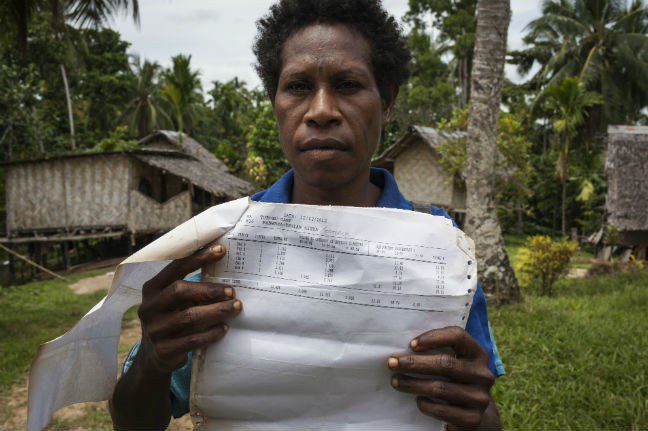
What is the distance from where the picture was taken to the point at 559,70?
20188 millimetres

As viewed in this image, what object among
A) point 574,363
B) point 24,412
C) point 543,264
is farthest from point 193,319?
point 543,264

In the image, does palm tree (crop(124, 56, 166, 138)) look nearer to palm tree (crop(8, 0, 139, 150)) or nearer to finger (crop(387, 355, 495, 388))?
palm tree (crop(8, 0, 139, 150))

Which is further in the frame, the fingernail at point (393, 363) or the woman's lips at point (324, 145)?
the woman's lips at point (324, 145)

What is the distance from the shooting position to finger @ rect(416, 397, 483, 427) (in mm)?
983

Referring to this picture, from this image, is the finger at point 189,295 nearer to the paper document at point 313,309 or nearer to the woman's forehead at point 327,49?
the paper document at point 313,309

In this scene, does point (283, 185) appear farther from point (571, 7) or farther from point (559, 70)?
point (571, 7)

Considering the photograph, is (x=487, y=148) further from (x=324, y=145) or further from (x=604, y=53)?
(x=604, y=53)

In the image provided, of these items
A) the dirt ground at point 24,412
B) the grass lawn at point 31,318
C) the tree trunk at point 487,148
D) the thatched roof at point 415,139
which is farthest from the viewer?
the thatched roof at point 415,139

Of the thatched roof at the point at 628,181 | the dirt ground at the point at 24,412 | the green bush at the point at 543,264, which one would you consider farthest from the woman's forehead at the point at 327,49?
the thatched roof at the point at 628,181

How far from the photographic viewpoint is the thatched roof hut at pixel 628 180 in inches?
404

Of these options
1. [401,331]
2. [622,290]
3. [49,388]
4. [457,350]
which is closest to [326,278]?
[401,331]

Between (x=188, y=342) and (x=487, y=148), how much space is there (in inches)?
205

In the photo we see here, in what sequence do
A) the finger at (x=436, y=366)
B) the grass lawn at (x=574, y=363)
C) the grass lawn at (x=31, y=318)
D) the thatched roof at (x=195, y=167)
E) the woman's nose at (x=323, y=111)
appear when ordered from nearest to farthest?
1. the finger at (x=436, y=366)
2. the woman's nose at (x=323, y=111)
3. the grass lawn at (x=574, y=363)
4. the grass lawn at (x=31, y=318)
5. the thatched roof at (x=195, y=167)

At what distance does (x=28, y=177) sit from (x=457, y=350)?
15394 mm
